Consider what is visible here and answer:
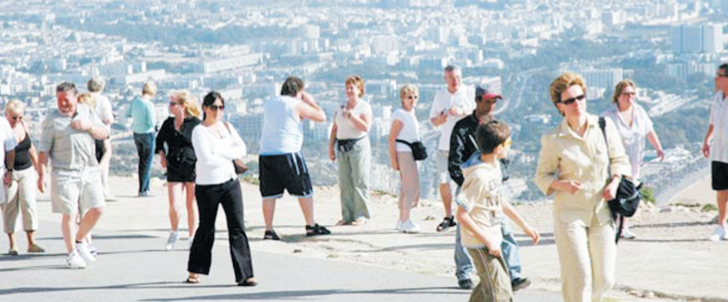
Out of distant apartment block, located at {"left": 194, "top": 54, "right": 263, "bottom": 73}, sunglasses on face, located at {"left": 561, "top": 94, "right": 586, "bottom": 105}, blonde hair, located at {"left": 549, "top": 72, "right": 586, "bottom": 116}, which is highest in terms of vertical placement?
blonde hair, located at {"left": 549, "top": 72, "right": 586, "bottom": 116}

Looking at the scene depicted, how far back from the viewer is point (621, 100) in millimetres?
13008

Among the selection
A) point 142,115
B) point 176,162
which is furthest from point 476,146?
point 142,115

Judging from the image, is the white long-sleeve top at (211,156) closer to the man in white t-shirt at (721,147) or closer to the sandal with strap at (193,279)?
the sandal with strap at (193,279)

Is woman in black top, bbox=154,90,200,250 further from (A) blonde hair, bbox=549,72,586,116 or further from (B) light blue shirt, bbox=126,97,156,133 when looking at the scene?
(A) blonde hair, bbox=549,72,586,116

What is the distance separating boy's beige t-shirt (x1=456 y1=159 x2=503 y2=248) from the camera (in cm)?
858

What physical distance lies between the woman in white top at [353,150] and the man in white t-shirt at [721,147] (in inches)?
135

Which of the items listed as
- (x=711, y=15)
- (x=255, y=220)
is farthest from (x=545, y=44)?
(x=255, y=220)

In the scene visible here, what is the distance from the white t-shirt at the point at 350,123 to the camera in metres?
14.3

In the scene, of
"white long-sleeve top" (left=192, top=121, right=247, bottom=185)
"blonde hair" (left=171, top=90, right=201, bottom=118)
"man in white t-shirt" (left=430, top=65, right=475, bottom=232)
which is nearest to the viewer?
"white long-sleeve top" (left=192, top=121, right=247, bottom=185)

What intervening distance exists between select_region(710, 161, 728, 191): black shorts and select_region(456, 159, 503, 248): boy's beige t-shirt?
4.86 meters

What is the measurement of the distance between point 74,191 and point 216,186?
1.65 meters

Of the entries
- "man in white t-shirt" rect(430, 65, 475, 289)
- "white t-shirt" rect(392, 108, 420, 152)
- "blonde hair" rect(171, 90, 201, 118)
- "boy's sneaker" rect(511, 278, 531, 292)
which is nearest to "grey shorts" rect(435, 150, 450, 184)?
"man in white t-shirt" rect(430, 65, 475, 289)

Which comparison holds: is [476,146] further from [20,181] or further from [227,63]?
[227,63]

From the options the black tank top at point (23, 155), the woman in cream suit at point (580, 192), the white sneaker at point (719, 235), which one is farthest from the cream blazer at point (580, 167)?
the black tank top at point (23, 155)
